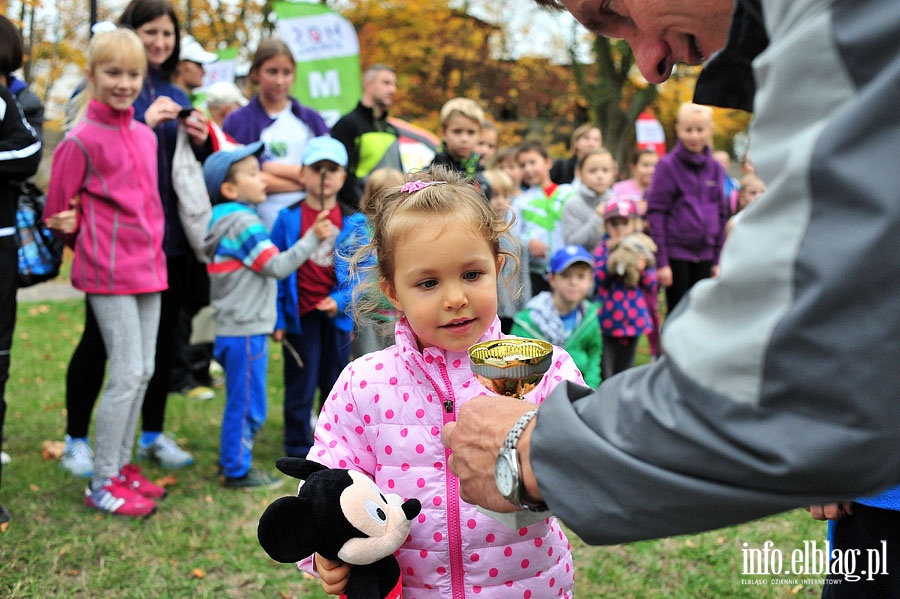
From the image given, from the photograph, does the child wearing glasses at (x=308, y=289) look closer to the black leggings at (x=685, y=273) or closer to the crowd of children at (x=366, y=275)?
the crowd of children at (x=366, y=275)

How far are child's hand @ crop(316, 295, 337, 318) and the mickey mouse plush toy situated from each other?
331 cm

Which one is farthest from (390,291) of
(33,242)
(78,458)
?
(78,458)

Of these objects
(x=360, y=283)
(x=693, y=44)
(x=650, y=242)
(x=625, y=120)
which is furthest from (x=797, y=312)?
(x=625, y=120)

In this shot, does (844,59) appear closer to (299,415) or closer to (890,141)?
(890,141)

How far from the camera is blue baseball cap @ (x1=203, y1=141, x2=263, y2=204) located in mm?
4906

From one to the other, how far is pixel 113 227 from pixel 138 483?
1.34 m

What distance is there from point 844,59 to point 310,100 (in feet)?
31.5

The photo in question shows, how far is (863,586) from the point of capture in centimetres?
189

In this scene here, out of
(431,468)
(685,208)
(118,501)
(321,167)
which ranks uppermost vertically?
(321,167)

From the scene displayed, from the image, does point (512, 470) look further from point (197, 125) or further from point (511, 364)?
point (197, 125)

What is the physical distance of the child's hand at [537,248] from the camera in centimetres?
675

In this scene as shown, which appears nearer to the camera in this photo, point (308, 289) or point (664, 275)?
point (308, 289)

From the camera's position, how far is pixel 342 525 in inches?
72.6

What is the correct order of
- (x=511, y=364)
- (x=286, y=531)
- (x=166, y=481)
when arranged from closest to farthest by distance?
1. (x=511, y=364)
2. (x=286, y=531)
3. (x=166, y=481)
